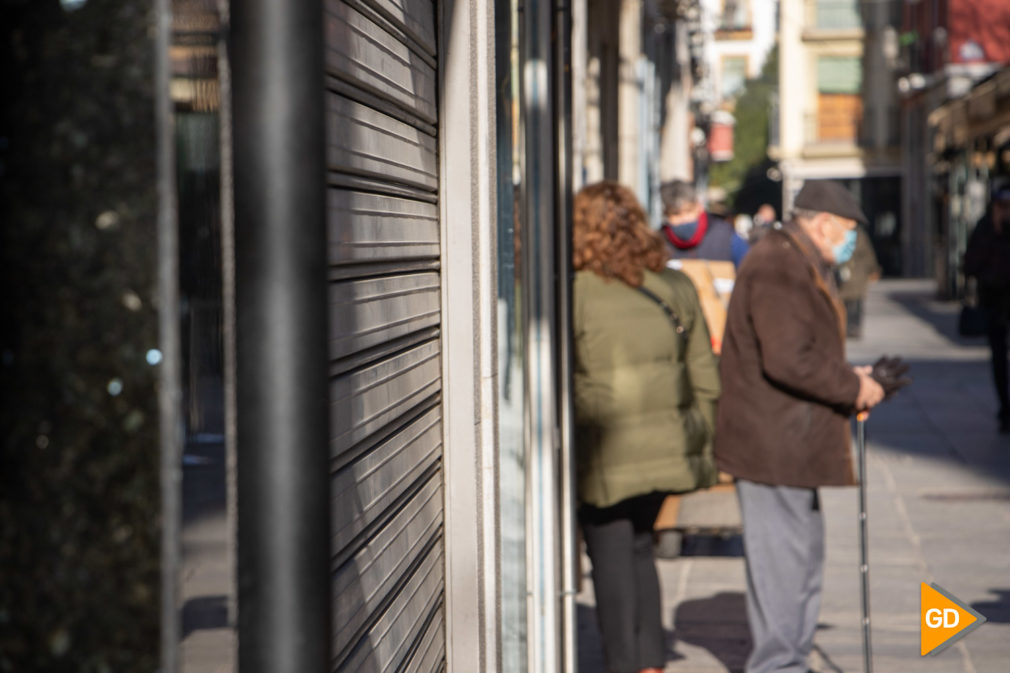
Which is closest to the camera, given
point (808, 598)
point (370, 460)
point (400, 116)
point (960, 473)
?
point (370, 460)

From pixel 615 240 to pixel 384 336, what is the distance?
2.87m

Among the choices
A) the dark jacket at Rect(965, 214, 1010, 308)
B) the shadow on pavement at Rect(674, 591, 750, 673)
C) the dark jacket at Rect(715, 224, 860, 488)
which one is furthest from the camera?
the dark jacket at Rect(965, 214, 1010, 308)

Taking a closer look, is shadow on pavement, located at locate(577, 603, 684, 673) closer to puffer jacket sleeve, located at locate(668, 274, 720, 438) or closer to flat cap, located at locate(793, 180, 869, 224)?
puffer jacket sleeve, located at locate(668, 274, 720, 438)

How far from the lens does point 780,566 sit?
16.1 feet

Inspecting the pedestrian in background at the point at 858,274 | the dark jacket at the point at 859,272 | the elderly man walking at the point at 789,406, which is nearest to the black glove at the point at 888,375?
the elderly man walking at the point at 789,406

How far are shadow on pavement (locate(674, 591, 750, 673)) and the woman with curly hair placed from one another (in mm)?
768

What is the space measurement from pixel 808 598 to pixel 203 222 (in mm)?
4265

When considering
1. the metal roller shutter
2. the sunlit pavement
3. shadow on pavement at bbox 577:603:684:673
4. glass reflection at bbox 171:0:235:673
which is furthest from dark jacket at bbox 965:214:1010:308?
glass reflection at bbox 171:0:235:673

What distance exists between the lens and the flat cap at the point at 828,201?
4.97 m

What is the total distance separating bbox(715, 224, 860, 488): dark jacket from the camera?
186 inches

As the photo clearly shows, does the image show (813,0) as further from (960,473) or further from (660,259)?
(660,259)

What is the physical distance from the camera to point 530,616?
14.4 ft

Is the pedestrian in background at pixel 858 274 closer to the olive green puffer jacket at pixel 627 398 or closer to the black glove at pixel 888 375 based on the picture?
the black glove at pixel 888 375

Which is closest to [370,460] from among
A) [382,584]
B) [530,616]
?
[382,584]
